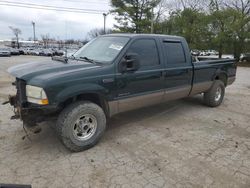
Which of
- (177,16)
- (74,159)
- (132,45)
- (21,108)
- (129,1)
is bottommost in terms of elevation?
(74,159)

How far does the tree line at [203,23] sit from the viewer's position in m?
26.7

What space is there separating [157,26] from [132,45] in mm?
32683

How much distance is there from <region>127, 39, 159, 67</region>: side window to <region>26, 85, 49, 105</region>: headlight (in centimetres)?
176

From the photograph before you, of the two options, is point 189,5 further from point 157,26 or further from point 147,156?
point 147,156

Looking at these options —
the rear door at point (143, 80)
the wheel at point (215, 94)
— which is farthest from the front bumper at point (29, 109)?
the wheel at point (215, 94)

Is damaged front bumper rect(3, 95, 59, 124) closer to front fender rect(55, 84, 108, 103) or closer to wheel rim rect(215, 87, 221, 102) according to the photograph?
front fender rect(55, 84, 108, 103)

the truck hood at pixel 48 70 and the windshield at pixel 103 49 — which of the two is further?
the windshield at pixel 103 49

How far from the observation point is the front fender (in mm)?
3304

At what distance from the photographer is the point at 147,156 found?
3.64m

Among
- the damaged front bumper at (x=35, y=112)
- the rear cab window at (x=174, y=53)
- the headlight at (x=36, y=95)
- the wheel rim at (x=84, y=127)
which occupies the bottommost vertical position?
the wheel rim at (x=84, y=127)

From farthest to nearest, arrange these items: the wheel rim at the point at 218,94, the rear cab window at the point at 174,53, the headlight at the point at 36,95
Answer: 1. the wheel rim at the point at 218,94
2. the rear cab window at the point at 174,53
3. the headlight at the point at 36,95

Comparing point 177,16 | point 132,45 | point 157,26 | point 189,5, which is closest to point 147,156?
point 132,45

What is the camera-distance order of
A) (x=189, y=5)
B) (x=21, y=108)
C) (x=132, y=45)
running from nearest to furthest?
1. (x=21, y=108)
2. (x=132, y=45)
3. (x=189, y=5)

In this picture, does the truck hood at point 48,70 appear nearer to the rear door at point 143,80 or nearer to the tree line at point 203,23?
the rear door at point 143,80
